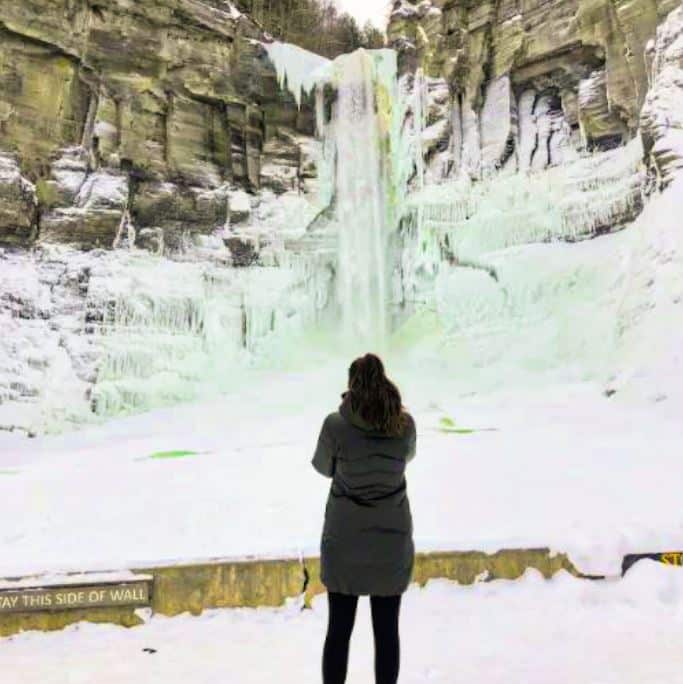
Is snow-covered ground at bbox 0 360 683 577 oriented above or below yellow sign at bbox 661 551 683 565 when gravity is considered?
above

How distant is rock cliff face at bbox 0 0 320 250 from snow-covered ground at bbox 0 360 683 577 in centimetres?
768

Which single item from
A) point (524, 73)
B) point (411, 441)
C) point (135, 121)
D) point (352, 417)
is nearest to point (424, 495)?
point (411, 441)

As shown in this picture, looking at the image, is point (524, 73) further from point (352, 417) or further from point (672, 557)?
point (352, 417)

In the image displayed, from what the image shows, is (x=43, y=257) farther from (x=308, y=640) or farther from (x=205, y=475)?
(x=308, y=640)

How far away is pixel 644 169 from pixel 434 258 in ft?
19.9

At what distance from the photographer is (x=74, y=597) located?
12.3 feet

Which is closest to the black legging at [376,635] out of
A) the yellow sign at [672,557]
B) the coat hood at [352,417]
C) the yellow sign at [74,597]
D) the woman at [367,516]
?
the woman at [367,516]

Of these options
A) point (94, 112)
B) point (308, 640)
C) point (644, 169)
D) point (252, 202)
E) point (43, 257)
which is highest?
point (94, 112)

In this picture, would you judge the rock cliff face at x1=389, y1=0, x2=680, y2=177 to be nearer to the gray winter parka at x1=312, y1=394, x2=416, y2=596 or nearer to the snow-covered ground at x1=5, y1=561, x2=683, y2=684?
the snow-covered ground at x1=5, y1=561, x2=683, y2=684

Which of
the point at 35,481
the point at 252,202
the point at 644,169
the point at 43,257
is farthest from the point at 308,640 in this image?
the point at 252,202

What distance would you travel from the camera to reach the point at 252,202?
63.9 ft

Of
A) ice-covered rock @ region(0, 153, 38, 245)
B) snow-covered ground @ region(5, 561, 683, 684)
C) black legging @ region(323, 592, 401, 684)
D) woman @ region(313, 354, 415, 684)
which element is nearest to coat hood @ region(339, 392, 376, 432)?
woman @ region(313, 354, 415, 684)

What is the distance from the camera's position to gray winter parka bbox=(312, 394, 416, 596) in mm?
2311

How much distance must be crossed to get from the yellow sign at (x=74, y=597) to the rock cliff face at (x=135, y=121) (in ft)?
48.3
